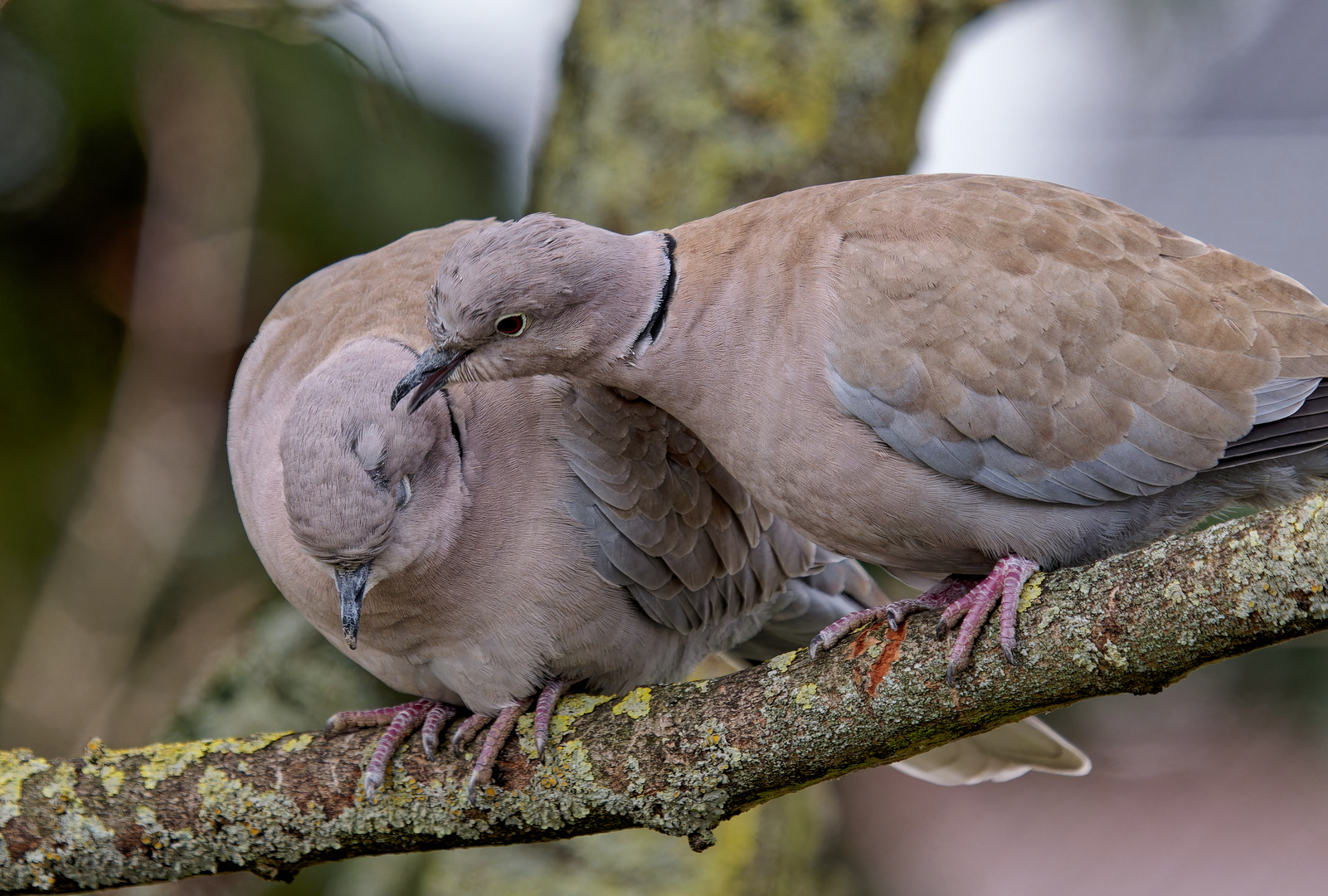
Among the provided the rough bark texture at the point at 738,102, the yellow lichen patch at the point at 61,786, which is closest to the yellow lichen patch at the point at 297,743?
the yellow lichen patch at the point at 61,786

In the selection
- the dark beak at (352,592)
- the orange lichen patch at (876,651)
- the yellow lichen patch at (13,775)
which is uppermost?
the orange lichen patch at (876,651)

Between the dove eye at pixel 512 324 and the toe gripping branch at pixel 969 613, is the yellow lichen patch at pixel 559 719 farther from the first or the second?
the dove eye at pixel 512 324

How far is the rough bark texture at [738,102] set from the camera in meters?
4.46

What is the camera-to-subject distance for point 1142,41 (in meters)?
5.32

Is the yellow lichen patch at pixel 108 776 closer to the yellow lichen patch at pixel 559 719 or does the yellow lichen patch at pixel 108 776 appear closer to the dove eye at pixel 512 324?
the yellow lichen patch at pixel 559 719

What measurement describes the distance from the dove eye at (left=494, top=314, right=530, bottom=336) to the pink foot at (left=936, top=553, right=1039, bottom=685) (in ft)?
3.69

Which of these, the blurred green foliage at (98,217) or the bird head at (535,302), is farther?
the blurred green foliage at (98,217)

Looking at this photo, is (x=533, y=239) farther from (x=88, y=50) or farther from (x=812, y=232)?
(x=88, y=50)

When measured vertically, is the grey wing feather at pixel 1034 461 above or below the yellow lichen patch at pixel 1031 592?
above

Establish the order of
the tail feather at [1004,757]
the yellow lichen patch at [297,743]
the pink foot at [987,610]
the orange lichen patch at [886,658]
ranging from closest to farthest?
the pink foot at [987,610] < the orange lichen patch at [886,658] < the yellow lichen patch at [297,743] < the tail feather at [1004,757]

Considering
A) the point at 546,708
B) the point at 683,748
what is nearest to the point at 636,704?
the point at 683,748

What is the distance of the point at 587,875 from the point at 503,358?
7.62 feet

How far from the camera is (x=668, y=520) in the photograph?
314 cm

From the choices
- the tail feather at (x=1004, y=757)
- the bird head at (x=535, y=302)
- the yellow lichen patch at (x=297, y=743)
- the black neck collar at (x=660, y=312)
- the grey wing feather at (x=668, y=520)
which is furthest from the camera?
the tail feather at (x=1004, y=757)
